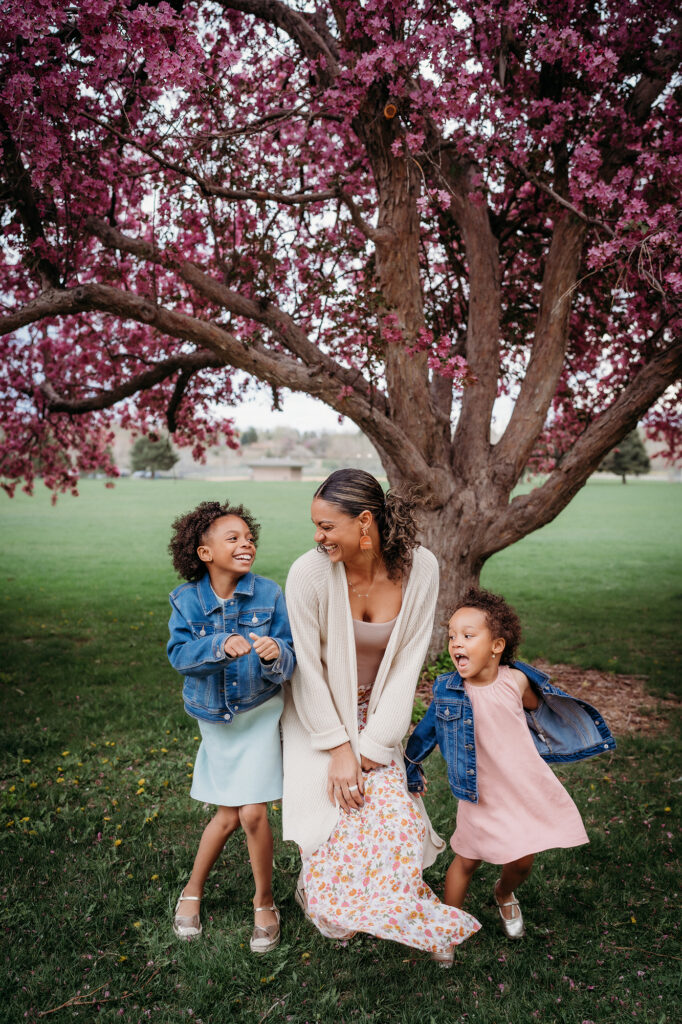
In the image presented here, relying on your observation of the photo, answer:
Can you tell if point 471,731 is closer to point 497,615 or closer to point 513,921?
point 497,615

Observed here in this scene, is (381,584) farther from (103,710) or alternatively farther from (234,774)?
(103,710)

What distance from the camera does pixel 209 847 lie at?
3115mm

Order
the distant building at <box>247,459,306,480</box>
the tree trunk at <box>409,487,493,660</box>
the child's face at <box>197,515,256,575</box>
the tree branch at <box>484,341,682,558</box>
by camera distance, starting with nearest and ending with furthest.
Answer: the child's face at <box>197,515,256,575</box>, the tree branch at <box>484,341,682,558</box>, the tree trunk at <box>409,487,493,660</box>, the distant building at <box>247,459,306,480</box>

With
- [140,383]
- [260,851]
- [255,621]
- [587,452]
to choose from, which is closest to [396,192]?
[587,452]

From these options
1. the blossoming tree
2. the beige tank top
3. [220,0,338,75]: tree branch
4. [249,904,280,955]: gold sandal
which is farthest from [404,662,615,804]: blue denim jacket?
[220,0,338,75]: tree branch

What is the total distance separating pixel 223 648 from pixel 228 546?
18.7 inches

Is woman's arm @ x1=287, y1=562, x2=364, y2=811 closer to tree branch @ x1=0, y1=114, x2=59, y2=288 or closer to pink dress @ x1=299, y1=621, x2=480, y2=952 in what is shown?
pink dress @ x1=299, y1=621, x2=480, y2=952

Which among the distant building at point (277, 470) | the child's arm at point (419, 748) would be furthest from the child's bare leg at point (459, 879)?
the distant building at point (277, 470)

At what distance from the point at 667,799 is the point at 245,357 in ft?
13.6

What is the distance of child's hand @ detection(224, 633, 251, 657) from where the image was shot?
2709 mm

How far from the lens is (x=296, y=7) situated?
19.3ft

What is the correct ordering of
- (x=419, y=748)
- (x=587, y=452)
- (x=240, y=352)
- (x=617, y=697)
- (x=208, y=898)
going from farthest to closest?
(x=617, y=697)
(x=587, y=452)
(x=240, y=352)
(x=208, y=898)
(x=419, y=748)

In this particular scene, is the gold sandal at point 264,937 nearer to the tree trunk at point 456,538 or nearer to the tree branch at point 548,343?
the tree trunk at point 456,538

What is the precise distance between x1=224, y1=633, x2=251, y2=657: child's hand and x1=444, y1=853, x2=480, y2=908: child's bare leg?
1247 mm
